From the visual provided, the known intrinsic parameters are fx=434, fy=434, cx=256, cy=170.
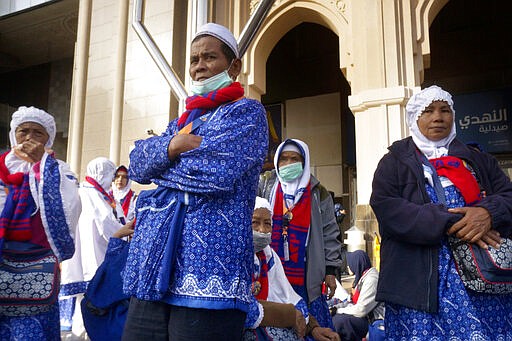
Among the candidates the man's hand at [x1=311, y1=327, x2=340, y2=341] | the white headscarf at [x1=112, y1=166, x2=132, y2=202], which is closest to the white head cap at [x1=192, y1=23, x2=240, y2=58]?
the man's hand at [x1=311, y1=327, x2=340, y2=341]

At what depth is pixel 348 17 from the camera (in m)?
6.55

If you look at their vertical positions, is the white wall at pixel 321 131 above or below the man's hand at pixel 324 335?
above

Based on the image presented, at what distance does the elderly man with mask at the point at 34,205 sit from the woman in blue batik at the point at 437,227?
1.47 meters

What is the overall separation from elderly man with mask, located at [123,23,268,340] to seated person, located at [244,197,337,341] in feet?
1.22

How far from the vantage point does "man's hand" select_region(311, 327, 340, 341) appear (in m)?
1.77

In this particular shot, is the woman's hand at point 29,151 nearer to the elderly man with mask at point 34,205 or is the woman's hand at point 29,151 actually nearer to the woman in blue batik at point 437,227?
the elderly man with mask at point 34,205

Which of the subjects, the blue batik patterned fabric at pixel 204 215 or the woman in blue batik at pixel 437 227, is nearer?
the blue batik patterned fabric at pixel 204 215

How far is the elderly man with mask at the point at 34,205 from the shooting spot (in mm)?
1987

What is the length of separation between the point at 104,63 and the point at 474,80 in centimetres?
790

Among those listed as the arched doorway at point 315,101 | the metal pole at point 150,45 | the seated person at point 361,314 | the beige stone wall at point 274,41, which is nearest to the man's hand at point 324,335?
the metal pole at point 150,45

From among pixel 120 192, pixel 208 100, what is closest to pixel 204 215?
pixel 208 100

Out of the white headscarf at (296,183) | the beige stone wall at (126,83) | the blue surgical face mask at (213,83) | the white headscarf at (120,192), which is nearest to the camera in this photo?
the blue surgical face mask at (213,83)

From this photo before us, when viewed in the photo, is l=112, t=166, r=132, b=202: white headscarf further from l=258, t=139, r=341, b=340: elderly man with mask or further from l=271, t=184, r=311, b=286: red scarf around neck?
l=271, t=184, r=311, b=286: red scarf around neck

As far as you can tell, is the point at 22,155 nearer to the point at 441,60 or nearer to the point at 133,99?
the point at 133,99
